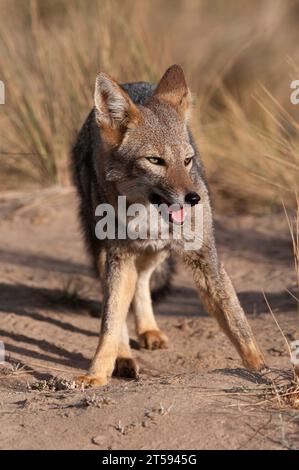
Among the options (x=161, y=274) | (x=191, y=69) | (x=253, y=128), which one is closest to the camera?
(x=161, y=274)

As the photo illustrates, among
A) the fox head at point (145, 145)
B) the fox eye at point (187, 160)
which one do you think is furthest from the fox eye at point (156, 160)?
the fox eye at point (187, 160)

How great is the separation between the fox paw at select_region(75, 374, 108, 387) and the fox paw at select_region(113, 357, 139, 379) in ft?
1.30

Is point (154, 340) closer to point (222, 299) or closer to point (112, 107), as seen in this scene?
point (222, 299)

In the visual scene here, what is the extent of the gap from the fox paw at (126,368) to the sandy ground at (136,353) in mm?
72

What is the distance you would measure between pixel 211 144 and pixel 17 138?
192 centimetres

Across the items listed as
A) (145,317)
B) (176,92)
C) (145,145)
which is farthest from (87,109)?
(145,145)

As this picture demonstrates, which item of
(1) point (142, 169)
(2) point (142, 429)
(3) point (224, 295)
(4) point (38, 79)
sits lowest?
(2) point (142, 429)

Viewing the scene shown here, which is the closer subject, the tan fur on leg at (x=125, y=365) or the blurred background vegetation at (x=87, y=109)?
the tan fur on leg at (x=125, y=365)

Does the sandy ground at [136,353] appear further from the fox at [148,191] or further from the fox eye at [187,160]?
the fox eye at [187,160]

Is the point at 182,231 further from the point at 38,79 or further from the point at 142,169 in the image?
the point at 38,79

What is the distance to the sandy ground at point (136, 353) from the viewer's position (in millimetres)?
3422

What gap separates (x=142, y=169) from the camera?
15.0 feet

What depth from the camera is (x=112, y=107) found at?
4.69 metres

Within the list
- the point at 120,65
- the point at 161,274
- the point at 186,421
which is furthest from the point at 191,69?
the point at 186,421
